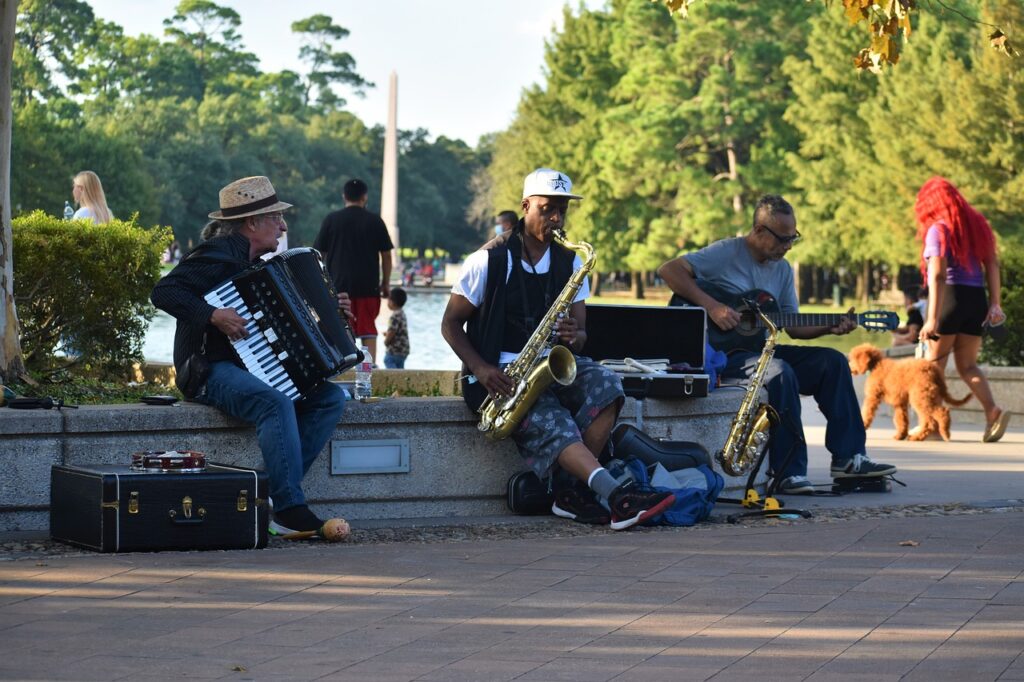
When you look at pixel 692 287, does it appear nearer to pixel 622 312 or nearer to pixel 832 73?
pixel 622 312

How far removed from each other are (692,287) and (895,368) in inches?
160

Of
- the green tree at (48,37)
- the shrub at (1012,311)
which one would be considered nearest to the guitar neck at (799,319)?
the shrub at (1012,311)

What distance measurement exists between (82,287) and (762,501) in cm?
400

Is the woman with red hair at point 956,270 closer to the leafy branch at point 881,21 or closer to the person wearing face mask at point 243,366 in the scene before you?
the leafy branch at point 881,21

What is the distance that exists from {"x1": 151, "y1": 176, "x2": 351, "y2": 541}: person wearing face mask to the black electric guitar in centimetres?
247

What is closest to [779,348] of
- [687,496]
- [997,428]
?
[687,496]

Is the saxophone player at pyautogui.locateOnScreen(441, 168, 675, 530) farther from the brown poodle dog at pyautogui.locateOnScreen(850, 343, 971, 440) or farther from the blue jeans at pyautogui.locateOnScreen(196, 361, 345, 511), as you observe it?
the brown poodle dog at pyautogui.locateOnScreen(850, 343, 971, 440)

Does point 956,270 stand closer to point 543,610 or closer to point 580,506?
point 580,506

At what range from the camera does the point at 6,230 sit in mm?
8625

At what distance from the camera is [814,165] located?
54812mm

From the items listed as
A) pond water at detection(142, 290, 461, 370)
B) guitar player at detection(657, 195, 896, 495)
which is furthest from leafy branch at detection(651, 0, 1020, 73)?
pond water at detection(142, 290, 461, 370)

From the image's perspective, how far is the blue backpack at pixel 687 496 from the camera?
815cm

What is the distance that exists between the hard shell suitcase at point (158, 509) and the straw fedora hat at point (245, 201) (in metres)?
1.29

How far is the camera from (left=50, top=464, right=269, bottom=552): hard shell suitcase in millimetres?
7090
